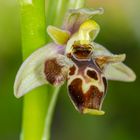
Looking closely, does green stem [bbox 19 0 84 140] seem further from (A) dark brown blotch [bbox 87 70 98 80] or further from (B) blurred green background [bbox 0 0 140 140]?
(B) blurred green background [bbox 0 0 140 140]

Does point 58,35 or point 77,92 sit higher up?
point 58,35

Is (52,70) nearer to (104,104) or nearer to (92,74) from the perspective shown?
(92,74)

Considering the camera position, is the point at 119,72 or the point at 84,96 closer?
the point at 84,96

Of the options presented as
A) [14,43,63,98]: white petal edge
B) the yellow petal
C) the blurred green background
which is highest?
the yellow petal

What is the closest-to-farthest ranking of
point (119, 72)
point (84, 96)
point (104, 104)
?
1. point (84, 96)
2. point (119, 72)
3. point (104, 104)

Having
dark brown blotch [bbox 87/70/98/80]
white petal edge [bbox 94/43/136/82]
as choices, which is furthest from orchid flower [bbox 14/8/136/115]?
white petal edge [bbox 94/43/136/82]

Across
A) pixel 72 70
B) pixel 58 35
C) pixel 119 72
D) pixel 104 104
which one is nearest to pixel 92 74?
pixel 72 70
